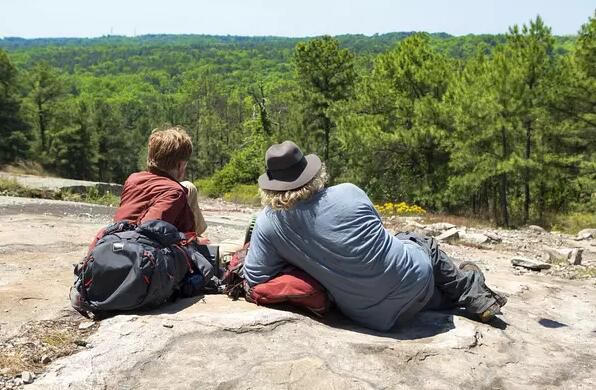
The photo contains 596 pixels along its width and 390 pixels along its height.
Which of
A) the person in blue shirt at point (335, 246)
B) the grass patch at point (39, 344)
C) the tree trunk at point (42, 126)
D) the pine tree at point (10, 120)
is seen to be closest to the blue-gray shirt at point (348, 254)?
the person in blue shirt at point (335, 246)

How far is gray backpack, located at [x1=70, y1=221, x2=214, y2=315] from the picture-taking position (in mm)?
3725

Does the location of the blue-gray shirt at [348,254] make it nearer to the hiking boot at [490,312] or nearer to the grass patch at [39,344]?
the hiking boot at [490,312]

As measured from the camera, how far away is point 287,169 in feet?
12.6

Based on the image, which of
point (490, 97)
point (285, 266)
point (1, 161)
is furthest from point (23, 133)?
point (285, 266)

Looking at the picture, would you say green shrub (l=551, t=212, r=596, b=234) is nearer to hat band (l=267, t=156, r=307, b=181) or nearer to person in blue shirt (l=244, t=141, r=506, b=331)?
person in blue shirt (l=244, t=141, r=506, b=331)

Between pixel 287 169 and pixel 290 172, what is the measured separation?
0.09 feet

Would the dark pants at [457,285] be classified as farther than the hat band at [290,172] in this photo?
Yes

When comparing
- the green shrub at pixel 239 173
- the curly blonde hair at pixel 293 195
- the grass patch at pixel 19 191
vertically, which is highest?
the curly blonde hair at pixel 293 195

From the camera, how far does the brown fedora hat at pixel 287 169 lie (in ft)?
12.4

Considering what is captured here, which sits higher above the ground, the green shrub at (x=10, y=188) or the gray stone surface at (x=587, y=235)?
the green shrub at (x=10, y=188)

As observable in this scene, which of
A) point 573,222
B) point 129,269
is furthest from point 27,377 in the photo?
point 573,222

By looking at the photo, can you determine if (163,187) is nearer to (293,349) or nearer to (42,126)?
(293,349)

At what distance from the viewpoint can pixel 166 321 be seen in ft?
12.1

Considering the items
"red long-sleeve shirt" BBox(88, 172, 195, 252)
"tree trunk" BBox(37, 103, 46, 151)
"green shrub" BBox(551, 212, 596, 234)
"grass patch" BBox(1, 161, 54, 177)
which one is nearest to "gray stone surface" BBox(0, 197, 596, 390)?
"red long-sleeve shirt" BBox(88, 172, 195, 252)
